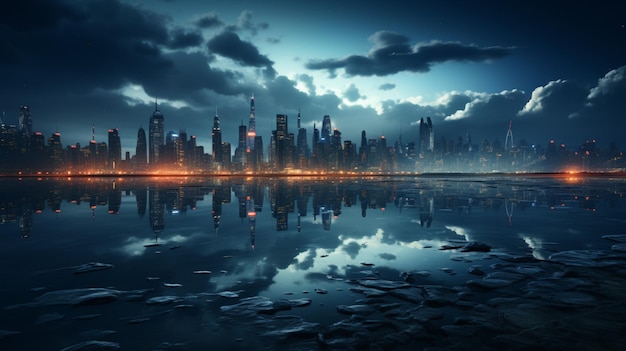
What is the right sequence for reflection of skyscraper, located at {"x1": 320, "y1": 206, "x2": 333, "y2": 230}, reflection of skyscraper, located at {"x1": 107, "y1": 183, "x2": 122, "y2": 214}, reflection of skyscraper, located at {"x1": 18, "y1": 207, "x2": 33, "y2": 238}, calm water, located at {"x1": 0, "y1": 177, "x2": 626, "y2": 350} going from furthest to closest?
reflection of skyscraper, located at {"x1": 107, "y1": 183, "x2": 122, "y2": 214} < reflection of skyscraper, located at {"x1": 320, "y1": 206, "x2": 333, "y2": 230} < reflection of skyscraper, located at {"x1": 18, "y1": 207, "x2": 33, "y2": 238} < calm water, located at {"x1": 0, "y1": 177, "x2": 626, "y2": 350}

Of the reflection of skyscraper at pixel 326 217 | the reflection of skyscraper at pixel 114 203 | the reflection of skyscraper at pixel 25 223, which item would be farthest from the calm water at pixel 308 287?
the reflection of skyscraper at pixel 114 203

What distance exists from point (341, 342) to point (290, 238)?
12.4 metres

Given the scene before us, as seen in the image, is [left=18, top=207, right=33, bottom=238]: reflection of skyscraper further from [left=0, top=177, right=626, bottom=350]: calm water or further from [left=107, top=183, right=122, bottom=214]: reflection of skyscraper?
[left=107, top=183, right=122, bottom=214]: reflection of skyscraper

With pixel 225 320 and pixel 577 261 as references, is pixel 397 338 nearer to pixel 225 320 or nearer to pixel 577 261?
pixel 225 320

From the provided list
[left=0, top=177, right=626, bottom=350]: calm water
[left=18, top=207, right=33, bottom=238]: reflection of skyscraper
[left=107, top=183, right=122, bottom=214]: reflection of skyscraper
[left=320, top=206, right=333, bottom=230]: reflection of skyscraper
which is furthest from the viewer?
[left=107, top=183, right=122, bottom=214]: reflection of skyscraper

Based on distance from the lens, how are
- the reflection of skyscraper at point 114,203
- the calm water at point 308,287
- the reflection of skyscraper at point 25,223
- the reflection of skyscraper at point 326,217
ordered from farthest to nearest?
1. the reflection of skyscraper at point 114,203
2. the reflection of skyscraper at point 326,217
3. the reflection of skyscraper at point 25,223
4. the calm water at point 308,287

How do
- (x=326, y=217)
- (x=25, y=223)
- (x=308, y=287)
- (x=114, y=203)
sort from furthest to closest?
1. (x=114, y=203)
2. (x=326, y=217)
3. (x=25, y=223)
4. (x=308, y=287)

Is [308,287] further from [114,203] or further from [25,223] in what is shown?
[114,203]

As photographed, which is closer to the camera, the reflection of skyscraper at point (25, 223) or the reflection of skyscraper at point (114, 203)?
the reflection of skyscraper at point (25, 223)

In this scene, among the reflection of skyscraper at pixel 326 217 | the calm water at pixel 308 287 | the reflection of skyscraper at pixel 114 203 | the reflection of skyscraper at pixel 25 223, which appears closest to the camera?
the calm water at pixel 308 287

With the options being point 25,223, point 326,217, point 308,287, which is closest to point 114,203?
point 25,223

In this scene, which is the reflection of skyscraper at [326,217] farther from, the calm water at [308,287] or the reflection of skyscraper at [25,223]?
the reflection of skyscraper at [25,223]

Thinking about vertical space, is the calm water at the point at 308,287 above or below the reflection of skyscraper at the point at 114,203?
below

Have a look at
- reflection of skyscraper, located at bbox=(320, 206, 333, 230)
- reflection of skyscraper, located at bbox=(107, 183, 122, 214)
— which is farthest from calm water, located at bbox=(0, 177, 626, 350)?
reflection of skyscraper, located at bbox=(107, 183, 122, 214)
